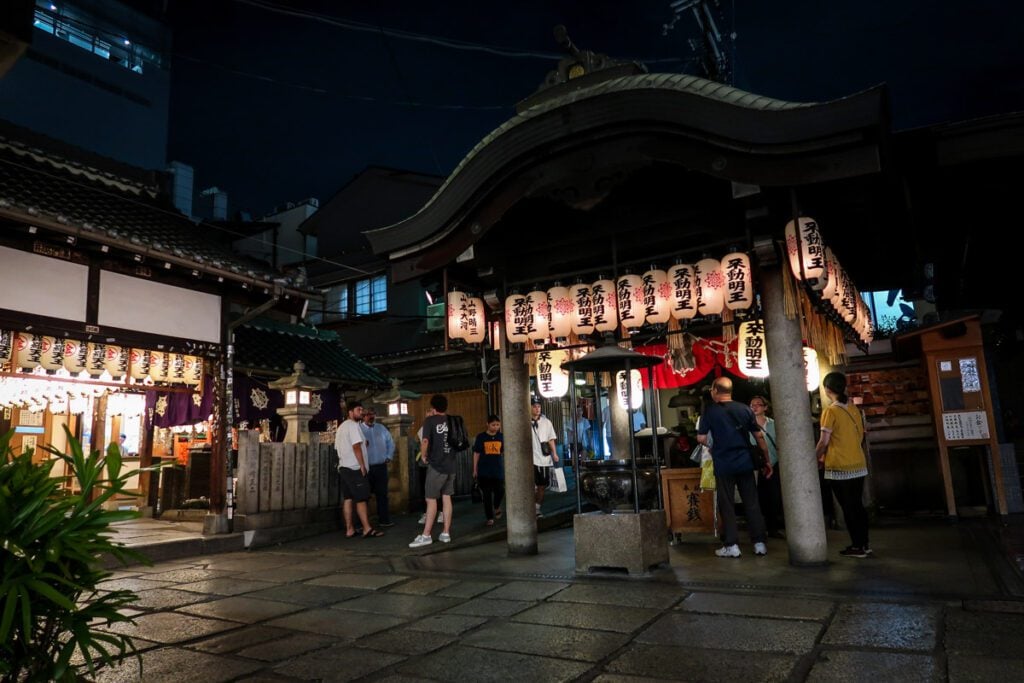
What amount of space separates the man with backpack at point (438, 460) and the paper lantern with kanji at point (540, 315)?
75.4 inches

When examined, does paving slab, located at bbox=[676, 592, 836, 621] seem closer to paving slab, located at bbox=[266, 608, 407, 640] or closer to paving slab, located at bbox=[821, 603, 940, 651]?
paving slab, located at bbox=[821, 603, 940, 651]

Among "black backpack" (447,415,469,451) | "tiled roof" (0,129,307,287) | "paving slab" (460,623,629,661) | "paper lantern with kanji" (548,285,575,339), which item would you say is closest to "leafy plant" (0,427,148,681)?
"paving slab" (460,623,629,661)

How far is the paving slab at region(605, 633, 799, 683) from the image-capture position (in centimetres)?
396

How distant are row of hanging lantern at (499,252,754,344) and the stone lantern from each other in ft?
18.1

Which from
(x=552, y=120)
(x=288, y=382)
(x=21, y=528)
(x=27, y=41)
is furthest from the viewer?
(x=288, y=382)

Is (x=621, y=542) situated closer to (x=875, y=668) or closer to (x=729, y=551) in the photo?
(x=729, y=551)

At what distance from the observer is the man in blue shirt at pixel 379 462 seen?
1221cm

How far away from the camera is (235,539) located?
1122 cm

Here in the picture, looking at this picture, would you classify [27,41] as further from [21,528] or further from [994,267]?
[994,267]

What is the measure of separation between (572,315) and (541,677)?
19.1ft

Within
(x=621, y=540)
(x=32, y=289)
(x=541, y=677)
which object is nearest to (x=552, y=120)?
(x=621, y=540)

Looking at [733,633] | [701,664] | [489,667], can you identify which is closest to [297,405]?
[489,667]

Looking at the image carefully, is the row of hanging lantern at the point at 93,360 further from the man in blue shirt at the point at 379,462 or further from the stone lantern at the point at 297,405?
the man in blue shirt at the point at 379,462

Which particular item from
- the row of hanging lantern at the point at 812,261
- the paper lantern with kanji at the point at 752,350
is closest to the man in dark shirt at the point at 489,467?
the paper lantern with kanji at the point at 752,350
